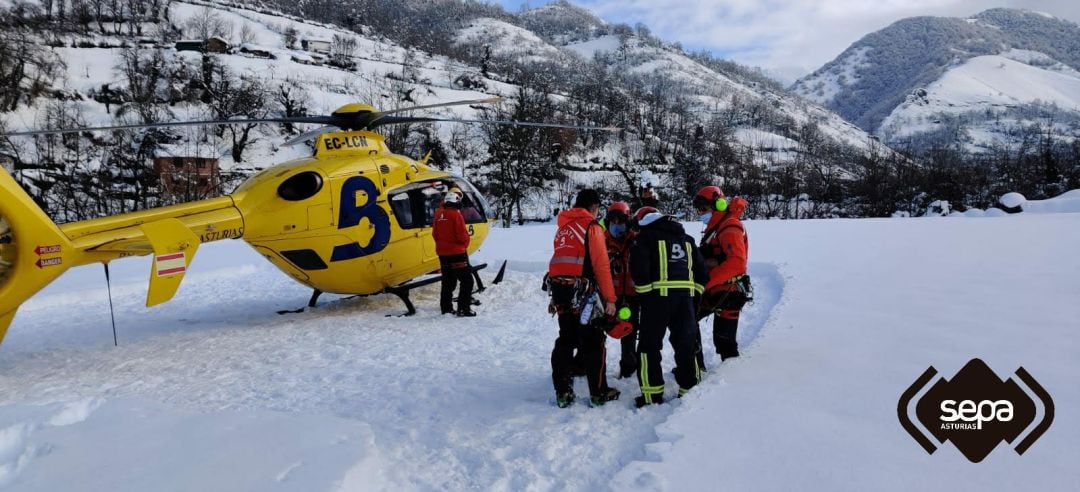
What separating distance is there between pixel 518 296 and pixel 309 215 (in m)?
3.57

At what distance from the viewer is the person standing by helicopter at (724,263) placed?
16.6 ft

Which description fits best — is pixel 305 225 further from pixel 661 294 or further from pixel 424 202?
pixel 661 294

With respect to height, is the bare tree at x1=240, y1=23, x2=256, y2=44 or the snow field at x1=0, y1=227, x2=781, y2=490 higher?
the bare tree at x1=240, y1=23, x2=256, y2=44

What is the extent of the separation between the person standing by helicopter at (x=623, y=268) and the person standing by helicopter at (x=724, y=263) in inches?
25.8

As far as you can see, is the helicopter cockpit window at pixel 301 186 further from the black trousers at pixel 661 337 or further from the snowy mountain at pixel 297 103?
the snowy mountain at pixel 297 103

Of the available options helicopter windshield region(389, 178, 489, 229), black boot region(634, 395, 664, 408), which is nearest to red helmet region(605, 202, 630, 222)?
black boot region(634, 395, 664, 408)

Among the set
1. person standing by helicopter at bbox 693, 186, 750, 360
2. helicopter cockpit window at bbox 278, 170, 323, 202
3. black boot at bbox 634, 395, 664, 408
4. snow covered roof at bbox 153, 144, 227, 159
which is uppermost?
snow covered roof at bbox 153, 144, 227, 159

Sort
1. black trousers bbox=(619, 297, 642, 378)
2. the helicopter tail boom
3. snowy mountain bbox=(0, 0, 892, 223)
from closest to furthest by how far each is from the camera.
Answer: black trousers bbox=(619, 297, 642, 378), the helicopter tail boom, snowy mountain bbox=(0, 0, 892, 223)

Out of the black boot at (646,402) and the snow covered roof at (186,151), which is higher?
the snow covered roof at (186,151)

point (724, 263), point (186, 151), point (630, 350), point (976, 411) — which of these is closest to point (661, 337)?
point (630, 350)

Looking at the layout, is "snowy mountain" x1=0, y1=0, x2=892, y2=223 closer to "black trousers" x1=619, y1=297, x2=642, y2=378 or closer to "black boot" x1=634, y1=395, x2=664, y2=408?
"black trousers" x1=619, y1=297, x2=642, y2=378

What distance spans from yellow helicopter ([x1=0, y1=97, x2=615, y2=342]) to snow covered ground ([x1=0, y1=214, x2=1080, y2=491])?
0.86 meters

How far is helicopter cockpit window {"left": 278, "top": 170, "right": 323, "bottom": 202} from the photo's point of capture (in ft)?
24.6

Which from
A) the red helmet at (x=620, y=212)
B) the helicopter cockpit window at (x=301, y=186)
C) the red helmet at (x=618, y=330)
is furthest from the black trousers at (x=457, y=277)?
the red helmet at (x=618, y=330)
